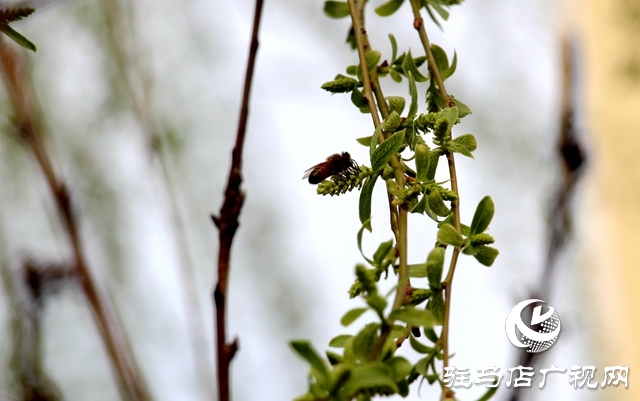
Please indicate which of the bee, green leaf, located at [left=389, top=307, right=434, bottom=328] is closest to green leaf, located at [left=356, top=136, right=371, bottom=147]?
the bee

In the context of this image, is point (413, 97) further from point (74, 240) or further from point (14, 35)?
point (74, 240)

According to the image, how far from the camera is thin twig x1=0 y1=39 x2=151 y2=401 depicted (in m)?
0.37

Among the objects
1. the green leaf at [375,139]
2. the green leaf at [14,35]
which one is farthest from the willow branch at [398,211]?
the green leaf at [14,35]

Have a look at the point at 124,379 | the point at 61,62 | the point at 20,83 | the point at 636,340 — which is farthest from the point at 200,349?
the point at 636,340

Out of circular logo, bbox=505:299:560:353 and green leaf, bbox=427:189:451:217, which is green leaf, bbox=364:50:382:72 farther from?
circular logo, bbox=505:299:560:353

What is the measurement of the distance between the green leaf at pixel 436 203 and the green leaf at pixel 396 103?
49 millimetres

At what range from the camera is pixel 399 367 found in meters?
0.20

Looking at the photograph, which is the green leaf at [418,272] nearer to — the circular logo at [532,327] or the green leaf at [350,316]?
the green leaf at [350,316]

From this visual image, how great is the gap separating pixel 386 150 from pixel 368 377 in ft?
0.29

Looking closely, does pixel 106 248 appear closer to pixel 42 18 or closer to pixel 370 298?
pixel 42 18

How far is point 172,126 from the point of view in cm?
101

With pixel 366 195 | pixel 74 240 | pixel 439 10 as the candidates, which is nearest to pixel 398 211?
pixel 366 195

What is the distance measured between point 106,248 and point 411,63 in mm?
776

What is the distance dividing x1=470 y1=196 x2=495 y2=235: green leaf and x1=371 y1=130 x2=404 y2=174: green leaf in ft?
0.13
